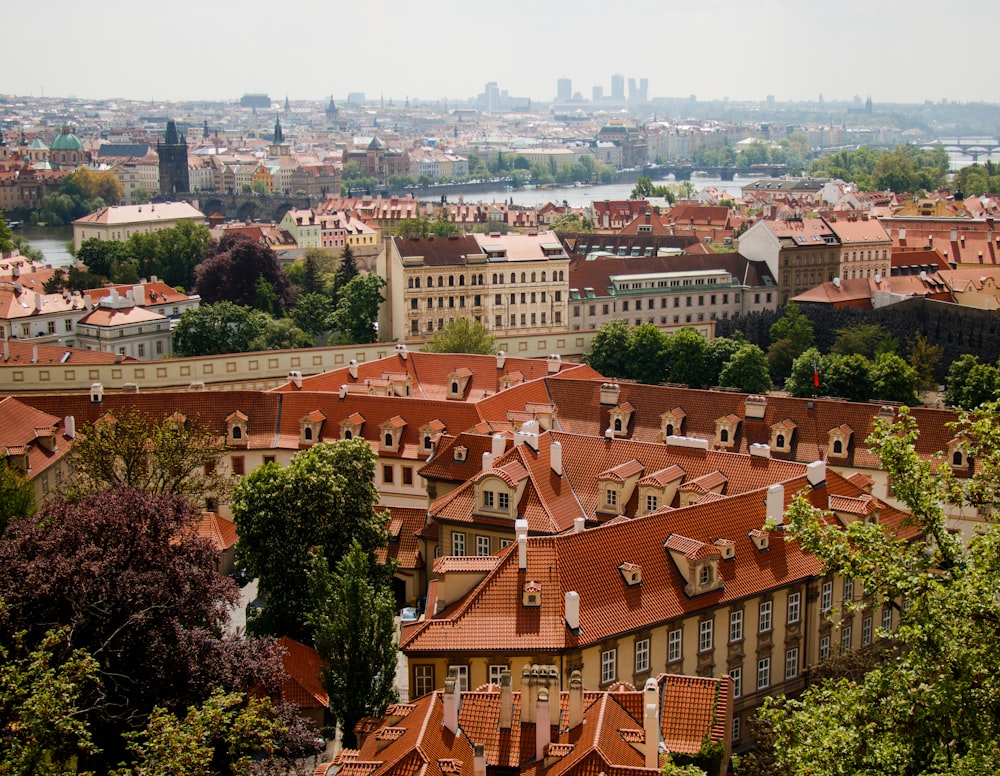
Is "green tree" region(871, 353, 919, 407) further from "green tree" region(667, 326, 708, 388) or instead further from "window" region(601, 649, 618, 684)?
"window" region(601, 649, 618, 684)

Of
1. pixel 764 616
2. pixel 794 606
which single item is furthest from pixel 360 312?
pixel 764 616

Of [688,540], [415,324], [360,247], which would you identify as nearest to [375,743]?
[688,540]

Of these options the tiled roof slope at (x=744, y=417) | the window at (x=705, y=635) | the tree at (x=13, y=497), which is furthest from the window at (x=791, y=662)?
the tree at (x=13, y=497)

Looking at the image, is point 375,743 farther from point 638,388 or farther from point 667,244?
point 667,244

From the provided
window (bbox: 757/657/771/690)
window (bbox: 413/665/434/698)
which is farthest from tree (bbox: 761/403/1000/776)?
window (bbox: 757/657/771/690)

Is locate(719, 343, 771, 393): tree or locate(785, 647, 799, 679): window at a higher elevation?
locate(719, 343, 771, 393): tree

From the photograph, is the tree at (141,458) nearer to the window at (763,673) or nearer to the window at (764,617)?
the window at (764,617)

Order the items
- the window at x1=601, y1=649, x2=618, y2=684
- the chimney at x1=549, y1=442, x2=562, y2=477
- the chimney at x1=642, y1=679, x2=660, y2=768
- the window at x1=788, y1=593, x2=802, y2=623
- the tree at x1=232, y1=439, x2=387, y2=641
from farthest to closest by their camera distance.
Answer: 1. the chimney at x1=549, y1=442, x2=562, y2=477
2. the tree at x1=232, y1=439, x2=387, y2=641
3. the window at x1=788, y1=593, x2=802, y2=623
4. the window at x1=601, y1=649, x2=618, y2=684
5. the chimney at x1=642, y1=679, x2=660, y2=768
